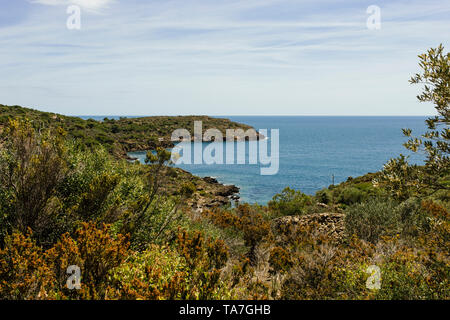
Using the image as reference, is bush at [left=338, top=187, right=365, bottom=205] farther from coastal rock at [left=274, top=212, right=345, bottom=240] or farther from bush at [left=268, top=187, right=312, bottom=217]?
coastal rock at [left=274, top=212, right=345, bottom=240]

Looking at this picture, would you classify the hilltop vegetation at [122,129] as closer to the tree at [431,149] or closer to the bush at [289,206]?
the bush at [289,206]

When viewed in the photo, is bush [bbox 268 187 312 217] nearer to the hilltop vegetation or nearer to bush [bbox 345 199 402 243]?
bush [bbox 345 199 402 243]

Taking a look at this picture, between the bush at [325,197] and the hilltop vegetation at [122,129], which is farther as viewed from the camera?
the hilltop vegetation at [122,129]

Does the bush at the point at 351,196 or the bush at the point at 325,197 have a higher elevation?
the bush at the point at 351,196

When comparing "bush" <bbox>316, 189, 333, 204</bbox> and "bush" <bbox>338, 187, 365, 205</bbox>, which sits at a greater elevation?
"bush" <bbox>338, 187, 365, 205</bbox>

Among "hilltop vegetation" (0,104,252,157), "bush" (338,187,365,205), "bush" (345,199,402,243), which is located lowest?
"bush" (338,187,365,205)

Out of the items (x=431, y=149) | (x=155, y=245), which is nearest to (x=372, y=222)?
(x=431, y=149)

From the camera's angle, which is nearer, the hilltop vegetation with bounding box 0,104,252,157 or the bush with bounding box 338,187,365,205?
the bush with bounding box 338,187,365,205

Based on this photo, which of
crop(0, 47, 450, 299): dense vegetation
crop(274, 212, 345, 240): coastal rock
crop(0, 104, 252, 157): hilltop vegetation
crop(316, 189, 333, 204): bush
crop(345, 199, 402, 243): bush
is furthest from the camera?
crop(0, 104, 252, 157): hilltop vegetation

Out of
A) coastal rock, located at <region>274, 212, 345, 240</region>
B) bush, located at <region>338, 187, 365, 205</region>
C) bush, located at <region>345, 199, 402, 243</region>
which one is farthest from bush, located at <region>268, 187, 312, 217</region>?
bush, located at <region>338, 187, 365, 205</region>

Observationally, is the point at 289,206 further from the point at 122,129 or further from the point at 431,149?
the point at 122,129

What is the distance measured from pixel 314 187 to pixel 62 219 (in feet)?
177

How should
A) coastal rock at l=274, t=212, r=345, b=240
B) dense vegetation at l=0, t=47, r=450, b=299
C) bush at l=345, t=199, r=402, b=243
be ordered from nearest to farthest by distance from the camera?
dense vegetation at l=0, t=47, r=450, b=299
bush at l=345, t=199, r=402, b=243
coastal rock at l=274, t=212, r=345, b=240

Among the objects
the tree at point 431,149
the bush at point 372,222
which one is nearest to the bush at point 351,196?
the bush at point 372,222
